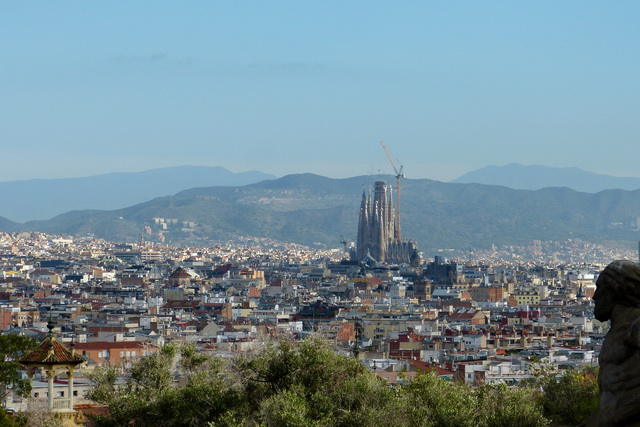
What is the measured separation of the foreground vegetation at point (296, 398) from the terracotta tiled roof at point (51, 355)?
632 mm

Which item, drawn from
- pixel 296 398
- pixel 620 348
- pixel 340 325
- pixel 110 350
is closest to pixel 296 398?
Result: pixel 296 398

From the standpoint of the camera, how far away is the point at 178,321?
127 meters

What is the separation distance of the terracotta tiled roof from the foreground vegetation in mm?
632

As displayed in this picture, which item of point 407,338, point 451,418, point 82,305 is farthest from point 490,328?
point 451,418

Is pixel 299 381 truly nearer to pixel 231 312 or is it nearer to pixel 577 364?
pixel 577 364

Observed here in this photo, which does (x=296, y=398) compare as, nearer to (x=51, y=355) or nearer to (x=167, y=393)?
(x=167, y=393)

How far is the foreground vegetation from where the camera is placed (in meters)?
21.2

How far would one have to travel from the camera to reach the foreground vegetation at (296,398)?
833 inches

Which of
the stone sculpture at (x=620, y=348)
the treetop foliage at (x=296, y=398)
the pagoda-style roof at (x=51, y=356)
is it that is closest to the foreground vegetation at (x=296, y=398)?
the treetop foliage at (x=296, y=398)

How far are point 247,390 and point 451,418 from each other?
3.46m

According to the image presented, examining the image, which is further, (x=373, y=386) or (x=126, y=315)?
(x=126, y=315)

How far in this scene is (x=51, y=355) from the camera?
2833cm

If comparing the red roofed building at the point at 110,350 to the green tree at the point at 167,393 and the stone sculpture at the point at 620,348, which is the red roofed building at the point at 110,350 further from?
the stone sculpture at the point at 620,348

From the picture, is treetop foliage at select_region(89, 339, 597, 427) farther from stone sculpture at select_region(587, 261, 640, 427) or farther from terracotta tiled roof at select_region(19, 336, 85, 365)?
stone sculpture at select_region(587, 261, 640, 427)
